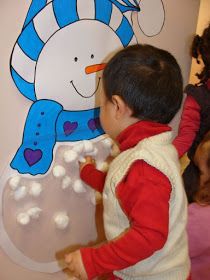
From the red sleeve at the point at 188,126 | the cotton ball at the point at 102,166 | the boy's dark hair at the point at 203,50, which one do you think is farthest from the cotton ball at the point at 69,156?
the boy's dark hair at the point at 203,50

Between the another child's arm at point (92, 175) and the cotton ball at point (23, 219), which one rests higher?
the another child's arm at point (92, 175)

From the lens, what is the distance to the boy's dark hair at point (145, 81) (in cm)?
66

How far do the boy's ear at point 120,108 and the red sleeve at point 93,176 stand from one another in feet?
0.82

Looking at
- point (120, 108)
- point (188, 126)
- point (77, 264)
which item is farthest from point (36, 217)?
point (188, 126)

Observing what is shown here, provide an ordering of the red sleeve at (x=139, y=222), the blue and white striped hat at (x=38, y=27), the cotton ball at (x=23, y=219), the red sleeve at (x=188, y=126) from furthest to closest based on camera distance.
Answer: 1. the red sleeve at (x=188, y=126)
2. the cotton ball at (x=23, y=219)
3. the blue and white striped hat at (x=38, y=27)
4. the red sleeve at (x=139, y=222)

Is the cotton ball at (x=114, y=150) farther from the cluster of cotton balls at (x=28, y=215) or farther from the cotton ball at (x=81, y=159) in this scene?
the cluster of cotton balls at (x=28, y=215)

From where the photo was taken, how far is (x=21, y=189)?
82cm

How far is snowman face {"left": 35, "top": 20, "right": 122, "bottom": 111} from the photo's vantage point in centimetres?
78

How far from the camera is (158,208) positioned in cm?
62

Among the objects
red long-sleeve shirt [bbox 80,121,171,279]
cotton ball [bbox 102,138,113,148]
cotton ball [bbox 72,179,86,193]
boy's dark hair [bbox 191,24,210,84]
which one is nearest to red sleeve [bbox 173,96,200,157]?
boy's dark hair [bbox 191,24,210,84]

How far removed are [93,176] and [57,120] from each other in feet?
0.55

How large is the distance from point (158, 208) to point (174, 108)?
189 mm

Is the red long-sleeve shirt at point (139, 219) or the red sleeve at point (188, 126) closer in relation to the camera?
the red long-sleeve shirt at point (139, 219)

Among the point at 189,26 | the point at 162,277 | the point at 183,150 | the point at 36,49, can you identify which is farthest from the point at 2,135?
the point at 189,26
